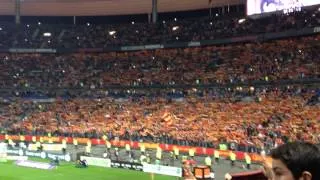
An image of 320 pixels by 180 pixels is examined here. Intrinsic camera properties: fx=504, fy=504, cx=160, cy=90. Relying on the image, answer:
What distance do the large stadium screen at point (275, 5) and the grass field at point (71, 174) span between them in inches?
657

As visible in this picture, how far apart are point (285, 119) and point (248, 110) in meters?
5.63

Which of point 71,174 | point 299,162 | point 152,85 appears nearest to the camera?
point 299,162

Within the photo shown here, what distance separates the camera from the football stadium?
35.2 m

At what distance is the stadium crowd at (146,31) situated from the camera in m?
A: 52.5

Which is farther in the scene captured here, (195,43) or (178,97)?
(195,43)

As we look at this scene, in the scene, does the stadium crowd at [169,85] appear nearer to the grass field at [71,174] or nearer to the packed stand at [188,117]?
the packed stand at [188,117]

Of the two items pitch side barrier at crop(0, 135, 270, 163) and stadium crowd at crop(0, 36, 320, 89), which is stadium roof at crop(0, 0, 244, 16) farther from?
pitch side barrier at crop(0, 135, 270, 163)

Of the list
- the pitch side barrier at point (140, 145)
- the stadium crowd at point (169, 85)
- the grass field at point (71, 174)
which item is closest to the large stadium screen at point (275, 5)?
the stadium crowd at point (169, 85)

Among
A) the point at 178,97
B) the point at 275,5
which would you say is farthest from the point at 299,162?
the point at 178,97

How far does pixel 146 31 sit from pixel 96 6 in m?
7.32

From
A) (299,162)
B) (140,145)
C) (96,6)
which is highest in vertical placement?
(96,6)

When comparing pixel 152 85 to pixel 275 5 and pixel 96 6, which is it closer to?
pixel 96 6

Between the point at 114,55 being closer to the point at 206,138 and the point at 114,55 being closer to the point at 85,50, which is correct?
the point at 85,50

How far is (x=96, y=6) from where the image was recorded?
65.3 meters
